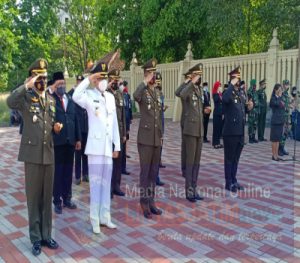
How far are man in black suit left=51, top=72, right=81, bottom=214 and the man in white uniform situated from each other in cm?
78

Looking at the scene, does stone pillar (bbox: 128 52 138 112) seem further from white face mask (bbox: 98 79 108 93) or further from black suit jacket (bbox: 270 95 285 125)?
white face mask (bbox: 98 79 108 93)

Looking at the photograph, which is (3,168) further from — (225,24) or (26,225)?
(225,24)

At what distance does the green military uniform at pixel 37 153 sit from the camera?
3.73m

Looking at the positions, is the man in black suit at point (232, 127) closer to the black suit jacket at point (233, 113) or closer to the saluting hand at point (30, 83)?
the black suit jacket at point (233, 113)

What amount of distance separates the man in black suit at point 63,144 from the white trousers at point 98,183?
0.87 metres

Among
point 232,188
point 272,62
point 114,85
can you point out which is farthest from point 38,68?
point 272,62

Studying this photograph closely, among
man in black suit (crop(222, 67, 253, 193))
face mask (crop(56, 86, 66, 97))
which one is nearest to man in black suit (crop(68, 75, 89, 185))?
face mask (crop(56, 86, 66, 97))

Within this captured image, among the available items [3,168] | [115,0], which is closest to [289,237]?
[3,168]

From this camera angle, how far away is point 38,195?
12.6ft

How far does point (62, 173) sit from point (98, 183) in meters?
0.99

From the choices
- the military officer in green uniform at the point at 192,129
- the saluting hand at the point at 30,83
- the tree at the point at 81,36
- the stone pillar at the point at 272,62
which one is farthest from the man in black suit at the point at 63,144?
the tree at the point at 81,36

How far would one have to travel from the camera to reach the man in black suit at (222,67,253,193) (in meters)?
5.91

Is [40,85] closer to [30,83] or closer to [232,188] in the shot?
[30,83]

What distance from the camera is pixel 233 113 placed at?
5.98m
